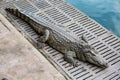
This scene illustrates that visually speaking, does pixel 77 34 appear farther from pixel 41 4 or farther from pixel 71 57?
pixel 41 4

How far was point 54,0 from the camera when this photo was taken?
7.30 meters

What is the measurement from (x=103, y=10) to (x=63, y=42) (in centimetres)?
257

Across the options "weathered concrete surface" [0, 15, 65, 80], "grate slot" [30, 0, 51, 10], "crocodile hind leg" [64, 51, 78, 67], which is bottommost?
"crocodile hind leg" [64, 51, 78, 67]

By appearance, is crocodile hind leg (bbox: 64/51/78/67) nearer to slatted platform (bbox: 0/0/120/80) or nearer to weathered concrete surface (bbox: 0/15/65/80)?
slatted platform (bbox: 0/0/120/80)

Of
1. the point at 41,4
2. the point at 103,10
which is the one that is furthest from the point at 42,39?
the point at 103,10

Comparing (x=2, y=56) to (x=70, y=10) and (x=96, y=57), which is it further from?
(x=70, y=10)

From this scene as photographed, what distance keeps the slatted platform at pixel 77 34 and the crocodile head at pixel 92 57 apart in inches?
Result: 3.5

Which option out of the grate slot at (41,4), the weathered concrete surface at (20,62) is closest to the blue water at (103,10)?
the grate slot at (41,4)

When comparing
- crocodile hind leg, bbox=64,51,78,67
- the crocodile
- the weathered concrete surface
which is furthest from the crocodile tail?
crocodile hind leg, bbox=64,51,78,67

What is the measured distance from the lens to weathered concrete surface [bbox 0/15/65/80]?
4625mm

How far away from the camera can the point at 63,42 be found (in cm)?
589

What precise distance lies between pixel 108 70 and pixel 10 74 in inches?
72.8

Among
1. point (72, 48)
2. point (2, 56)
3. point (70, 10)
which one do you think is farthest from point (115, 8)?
point (2, 56)

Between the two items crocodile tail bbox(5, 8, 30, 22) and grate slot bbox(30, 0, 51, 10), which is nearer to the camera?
crocodile tail bbox(5, 8, 30, 22)
